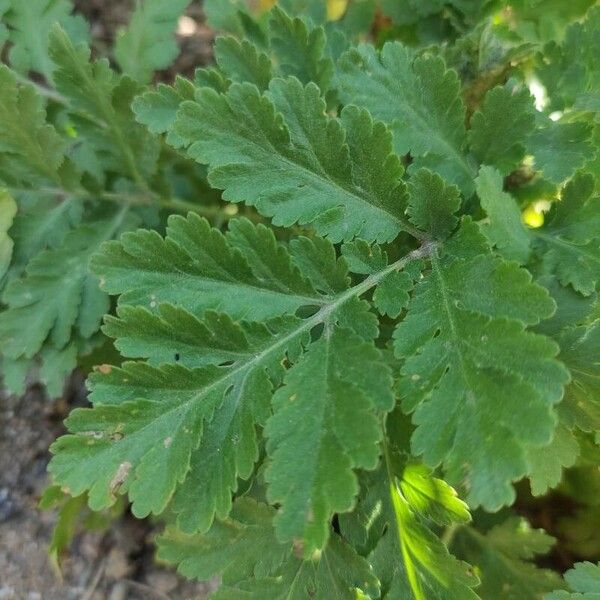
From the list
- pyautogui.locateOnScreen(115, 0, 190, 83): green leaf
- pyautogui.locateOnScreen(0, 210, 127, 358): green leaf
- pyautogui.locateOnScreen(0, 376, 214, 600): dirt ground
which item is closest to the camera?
pyautogui.locateOnScreen(0, 210, 127, 358): green leaf

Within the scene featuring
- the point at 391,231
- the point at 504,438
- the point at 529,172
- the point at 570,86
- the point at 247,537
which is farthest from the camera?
the point at 529,172

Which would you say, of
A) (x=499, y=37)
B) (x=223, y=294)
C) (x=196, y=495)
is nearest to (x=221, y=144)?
(x=223, y=294)

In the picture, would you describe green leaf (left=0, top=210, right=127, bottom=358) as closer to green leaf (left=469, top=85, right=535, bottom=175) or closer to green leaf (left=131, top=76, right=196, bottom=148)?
green leaf (left=131, top=76, right=196, bottom=148)

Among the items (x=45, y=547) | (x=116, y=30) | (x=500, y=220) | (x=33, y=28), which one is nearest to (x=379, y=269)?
(x=500, y=220)

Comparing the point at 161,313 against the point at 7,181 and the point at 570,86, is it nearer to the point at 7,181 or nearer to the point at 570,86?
the point at 7,181

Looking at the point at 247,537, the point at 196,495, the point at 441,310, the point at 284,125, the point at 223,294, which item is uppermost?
the point at 284,125

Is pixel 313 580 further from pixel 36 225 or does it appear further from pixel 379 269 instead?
pixel 36 225

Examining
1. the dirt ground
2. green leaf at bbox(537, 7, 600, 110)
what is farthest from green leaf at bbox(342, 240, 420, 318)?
the dirt ground
